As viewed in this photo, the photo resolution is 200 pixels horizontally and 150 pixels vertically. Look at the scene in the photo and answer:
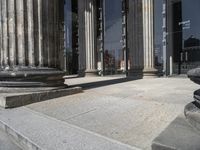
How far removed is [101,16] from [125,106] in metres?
11.5

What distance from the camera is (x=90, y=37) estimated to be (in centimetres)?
1500

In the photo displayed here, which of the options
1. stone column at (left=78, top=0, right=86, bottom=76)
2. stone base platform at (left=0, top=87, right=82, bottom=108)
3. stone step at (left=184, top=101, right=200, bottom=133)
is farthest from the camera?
stone column at (left=78, top=0, right=86, bottom=76)

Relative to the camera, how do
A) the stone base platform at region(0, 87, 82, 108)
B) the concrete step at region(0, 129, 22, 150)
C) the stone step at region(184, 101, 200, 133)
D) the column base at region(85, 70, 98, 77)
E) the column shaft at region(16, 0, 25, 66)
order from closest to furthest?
the stone step at region(184, 101, 200, 133), the concrete step at region(0, 129, 22, 150), the stone base platform at region(0, 87, 82, 108), the column shaft at region(16, 0, 25, 66), the column base at region(85, 70, 98, 77)

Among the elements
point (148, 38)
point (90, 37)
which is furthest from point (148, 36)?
point (90, 37)

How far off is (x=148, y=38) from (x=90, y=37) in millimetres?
3995

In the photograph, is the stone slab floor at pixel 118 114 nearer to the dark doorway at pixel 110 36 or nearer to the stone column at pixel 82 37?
the dark doorway at pixel 110 36

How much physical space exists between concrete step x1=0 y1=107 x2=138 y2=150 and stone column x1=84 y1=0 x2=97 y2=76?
1038 cm

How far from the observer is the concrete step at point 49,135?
3031 mm

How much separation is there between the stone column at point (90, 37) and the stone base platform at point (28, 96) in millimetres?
8446

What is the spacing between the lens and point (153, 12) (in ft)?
39.8

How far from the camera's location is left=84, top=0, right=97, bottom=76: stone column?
1502 cm

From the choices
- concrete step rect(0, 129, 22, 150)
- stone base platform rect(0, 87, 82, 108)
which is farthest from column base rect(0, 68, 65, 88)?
concrete step rect(0, 129, 22, 150)

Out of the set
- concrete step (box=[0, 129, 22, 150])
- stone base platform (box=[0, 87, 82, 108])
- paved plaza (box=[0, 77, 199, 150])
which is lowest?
concrete step (box=[0, 129, 22, 150])

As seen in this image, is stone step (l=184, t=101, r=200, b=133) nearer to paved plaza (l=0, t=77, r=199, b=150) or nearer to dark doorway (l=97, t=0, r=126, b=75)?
paved plaza (l=0, t=77, r=199, b=150)
